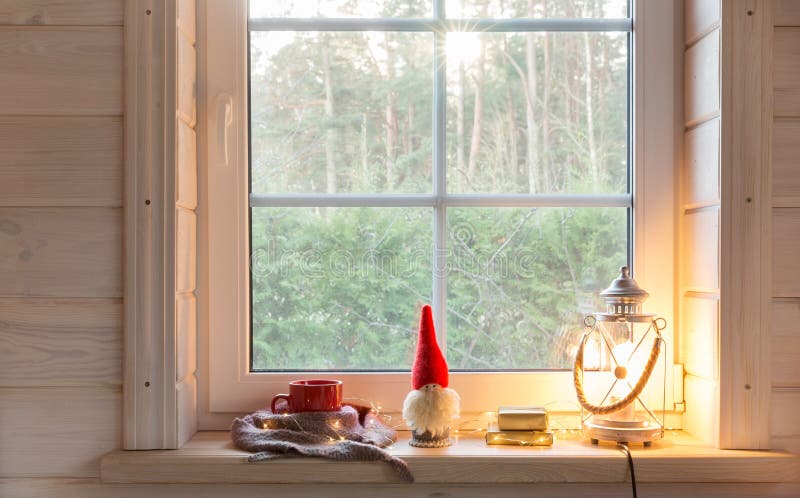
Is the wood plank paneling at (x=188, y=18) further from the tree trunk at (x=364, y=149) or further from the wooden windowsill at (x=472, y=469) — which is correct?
the wooden windowsill at (x=472, y=469)

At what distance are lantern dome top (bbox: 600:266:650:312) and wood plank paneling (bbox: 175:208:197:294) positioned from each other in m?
0.72

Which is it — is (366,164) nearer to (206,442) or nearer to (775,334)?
(206,442)

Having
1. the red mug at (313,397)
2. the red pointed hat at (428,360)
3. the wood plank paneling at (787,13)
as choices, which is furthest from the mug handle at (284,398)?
the wood plank paneling at (787,13)

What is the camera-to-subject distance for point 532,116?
1487 millimetres

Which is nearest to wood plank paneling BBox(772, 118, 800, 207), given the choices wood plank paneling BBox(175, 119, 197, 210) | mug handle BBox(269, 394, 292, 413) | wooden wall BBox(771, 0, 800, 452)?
wooden wall BBox(771, 0, 800, 452)

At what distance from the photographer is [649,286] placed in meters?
1.46

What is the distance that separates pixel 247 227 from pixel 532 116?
57cm

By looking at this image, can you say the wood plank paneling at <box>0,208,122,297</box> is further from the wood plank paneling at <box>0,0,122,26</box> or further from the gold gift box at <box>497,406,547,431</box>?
the gold gift box at <box>497,406,547,431</box>

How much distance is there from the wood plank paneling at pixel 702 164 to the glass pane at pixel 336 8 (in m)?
0.54

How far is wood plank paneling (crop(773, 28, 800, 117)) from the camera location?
1318 mm

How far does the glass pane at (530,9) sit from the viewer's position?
148 centimetres

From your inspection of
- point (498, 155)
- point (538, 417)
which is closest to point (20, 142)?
point (498, 155)

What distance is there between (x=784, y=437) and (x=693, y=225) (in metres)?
0.39

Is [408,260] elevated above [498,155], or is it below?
below
